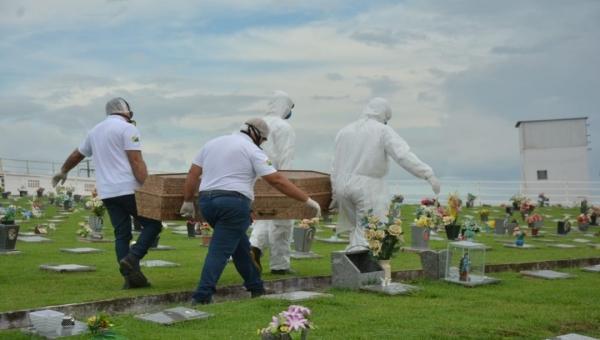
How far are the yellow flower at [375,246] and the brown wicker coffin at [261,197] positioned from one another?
86 cm

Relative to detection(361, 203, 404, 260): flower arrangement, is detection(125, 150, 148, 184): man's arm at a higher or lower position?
higher

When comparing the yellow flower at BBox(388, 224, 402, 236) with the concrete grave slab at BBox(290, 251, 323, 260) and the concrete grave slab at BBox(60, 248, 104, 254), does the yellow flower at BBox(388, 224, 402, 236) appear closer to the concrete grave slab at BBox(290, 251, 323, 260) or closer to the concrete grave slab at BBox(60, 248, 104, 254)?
the concrete grave slab at BBox(290, 251, 323, 260)

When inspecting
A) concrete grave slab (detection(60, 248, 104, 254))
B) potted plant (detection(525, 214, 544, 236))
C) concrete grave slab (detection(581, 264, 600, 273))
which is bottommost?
concrete grave slab (detection(581, 264, 600, 273))

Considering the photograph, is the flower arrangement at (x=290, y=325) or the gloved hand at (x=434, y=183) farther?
the gloved hand at (x=434, y=183)

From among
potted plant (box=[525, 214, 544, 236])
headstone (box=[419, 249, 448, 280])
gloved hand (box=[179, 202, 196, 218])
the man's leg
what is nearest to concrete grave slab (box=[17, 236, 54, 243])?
the man's leg

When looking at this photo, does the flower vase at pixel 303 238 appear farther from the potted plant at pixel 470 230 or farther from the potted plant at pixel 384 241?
the potted plant at pixel 384 241

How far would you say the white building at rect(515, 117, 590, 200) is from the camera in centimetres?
4428

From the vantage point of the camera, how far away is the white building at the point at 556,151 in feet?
145

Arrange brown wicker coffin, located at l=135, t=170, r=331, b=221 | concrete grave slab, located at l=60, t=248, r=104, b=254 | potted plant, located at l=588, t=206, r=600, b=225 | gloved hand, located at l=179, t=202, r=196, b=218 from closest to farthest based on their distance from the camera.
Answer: gloved hand, located at l=179, t=202, r=196, b=218 → brown wicker coffin, located at l=135, t=170, r=331, b=221 → concrete grave slab, located at l=60, t=248, r=104, b=254 → potted plant, located at l=588, t=206, r=600, b=225

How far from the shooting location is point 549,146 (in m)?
44.8

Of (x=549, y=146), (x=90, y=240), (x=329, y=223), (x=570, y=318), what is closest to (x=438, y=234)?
(x=329, y=223)

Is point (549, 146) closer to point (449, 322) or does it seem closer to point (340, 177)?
point (340, 177)

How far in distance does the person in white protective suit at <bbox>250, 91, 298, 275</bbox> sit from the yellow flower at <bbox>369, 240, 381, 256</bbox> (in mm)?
1501

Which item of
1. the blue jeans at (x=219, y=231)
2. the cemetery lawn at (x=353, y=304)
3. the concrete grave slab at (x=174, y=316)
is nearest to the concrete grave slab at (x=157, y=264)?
the cemetery lawn at (x=353, y=304)
